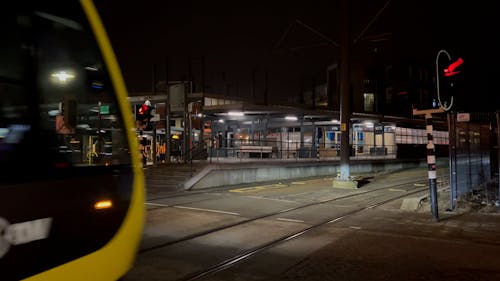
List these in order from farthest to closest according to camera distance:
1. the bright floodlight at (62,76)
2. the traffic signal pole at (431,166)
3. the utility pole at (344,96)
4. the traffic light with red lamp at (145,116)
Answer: the utility pole at (344,96) → the traffic light with red lamp at (145,116) → the traffic signal pole at (431,166) → the bright floodlight at (62,76)

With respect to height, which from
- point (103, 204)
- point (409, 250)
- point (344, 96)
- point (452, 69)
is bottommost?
point (409, 250)

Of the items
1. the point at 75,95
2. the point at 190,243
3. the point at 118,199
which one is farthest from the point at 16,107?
the point at 190,243

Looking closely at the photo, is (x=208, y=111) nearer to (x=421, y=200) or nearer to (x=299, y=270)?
(x=421, y=200)

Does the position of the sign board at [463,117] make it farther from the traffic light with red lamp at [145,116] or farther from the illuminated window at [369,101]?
the illuminated window at [369,101]

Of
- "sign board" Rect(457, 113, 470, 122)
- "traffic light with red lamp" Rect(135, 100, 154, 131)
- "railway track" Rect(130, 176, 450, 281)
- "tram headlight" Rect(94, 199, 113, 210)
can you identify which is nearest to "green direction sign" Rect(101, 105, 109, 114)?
"tram headlight" Rect(94, 199, 113, 210)

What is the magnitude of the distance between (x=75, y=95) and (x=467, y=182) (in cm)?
1275

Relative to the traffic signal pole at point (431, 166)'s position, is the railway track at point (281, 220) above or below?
below

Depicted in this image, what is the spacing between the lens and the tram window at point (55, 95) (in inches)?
117

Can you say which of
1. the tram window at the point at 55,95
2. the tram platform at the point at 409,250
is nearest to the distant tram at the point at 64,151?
the tram window at the point at 55,95

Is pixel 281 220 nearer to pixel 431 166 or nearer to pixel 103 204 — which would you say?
pixel 431 166

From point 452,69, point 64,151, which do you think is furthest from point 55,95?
point 452,69

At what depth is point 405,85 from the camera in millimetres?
10352

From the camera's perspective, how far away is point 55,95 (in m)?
3.33

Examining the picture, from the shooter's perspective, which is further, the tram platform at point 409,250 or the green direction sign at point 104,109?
the tram platform at point 409,250
